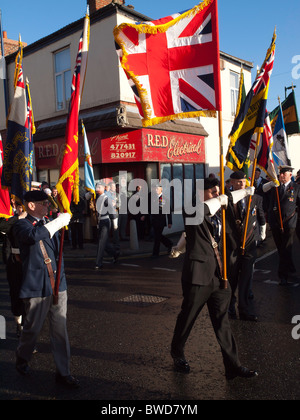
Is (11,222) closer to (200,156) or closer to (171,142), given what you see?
(171,142)

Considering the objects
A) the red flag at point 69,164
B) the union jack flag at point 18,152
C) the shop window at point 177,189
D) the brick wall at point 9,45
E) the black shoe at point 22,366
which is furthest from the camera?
the brick wall at point 9,45

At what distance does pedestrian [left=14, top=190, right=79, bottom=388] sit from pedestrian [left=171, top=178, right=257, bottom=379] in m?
1.17

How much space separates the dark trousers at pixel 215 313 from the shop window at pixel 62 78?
13.7 meters

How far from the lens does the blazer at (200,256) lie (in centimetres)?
375

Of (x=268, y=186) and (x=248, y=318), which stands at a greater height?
(x=268, y=186)

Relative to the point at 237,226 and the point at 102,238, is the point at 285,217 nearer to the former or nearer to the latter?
the point at 237,226

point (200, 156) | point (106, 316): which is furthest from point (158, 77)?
point (200, 156)

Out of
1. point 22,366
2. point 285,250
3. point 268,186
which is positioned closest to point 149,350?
point 22,366

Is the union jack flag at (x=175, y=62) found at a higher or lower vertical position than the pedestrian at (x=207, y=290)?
higher

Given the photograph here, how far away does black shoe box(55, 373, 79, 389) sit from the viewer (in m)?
3.66

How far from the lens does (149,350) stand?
4496 mm

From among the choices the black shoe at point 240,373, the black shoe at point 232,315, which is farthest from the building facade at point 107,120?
the black shoe at point 240,373

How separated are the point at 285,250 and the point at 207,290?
3843 millimetres

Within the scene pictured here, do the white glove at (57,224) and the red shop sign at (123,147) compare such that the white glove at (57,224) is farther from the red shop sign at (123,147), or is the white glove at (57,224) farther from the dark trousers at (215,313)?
the red shop sign at (123,147)
